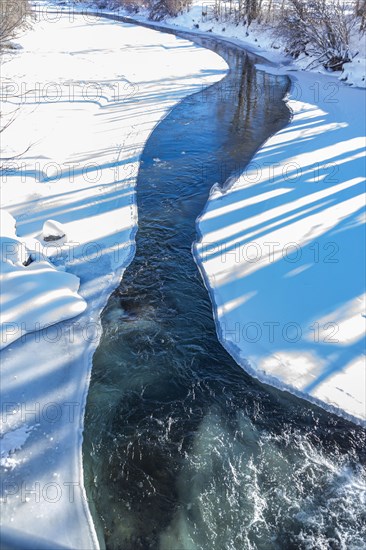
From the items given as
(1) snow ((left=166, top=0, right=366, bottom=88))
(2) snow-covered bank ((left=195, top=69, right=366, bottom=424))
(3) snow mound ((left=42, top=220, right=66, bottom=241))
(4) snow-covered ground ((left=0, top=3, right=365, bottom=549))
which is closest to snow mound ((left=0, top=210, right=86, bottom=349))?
(4) snow-covered ground ((left=0, top=3, right=365, bottom=549))

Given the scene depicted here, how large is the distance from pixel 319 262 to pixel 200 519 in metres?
4.20

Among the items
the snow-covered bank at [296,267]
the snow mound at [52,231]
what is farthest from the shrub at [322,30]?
the snow mound at [52,231]

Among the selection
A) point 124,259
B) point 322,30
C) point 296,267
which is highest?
point 322,30

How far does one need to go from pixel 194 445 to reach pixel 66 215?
16.4 feet

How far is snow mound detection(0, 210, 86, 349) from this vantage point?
17.8 feet

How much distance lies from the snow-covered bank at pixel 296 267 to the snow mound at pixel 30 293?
2082mm

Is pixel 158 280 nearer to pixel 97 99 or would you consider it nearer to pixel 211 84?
pixel 97 99

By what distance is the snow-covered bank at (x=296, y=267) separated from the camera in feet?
16.7

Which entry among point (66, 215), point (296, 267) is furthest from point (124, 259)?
point (296, 267)

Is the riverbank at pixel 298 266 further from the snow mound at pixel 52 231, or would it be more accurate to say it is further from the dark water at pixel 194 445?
the snow mound at pixel 52 231

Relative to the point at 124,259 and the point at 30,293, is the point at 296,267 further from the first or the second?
the point at 30,293

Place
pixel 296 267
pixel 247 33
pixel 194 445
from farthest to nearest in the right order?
1. pixel 247 33
2. pixel 296 267
3. pixel 194 445

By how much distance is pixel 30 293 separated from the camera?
18.6ft

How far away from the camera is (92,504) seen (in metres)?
3.86
